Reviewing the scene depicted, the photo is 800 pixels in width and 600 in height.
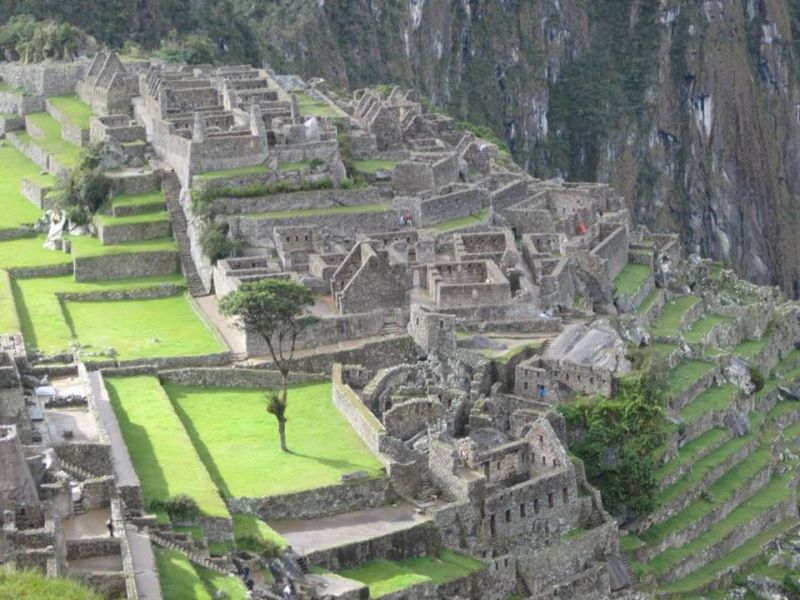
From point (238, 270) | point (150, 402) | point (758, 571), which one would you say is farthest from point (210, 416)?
point (758, 571)

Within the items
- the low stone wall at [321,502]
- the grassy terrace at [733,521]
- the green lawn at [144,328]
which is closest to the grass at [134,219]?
the green lawn at [144,328]

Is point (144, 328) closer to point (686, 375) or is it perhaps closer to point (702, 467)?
point (702, 467)

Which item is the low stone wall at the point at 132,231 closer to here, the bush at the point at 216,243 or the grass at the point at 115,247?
the grass at the point at 115,247

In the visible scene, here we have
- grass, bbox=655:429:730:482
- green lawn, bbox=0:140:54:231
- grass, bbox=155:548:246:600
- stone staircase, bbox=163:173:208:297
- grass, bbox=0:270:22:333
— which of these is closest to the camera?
grass, bbox=155:548:246:600

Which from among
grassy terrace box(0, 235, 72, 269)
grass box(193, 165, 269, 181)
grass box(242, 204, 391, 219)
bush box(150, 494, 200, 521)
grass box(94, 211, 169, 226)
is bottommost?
bush box(150, 494, 200, 521)

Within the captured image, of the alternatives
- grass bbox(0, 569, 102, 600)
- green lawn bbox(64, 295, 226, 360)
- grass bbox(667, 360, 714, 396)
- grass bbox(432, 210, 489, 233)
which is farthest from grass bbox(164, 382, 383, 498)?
grass bbox(432, 210, 489, 233)

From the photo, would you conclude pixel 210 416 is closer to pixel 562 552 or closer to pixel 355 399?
pixel 355 399

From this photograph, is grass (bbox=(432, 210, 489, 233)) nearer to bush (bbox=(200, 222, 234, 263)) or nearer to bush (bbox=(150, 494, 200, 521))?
bush (bbox=(200, 222, 234, 263))
